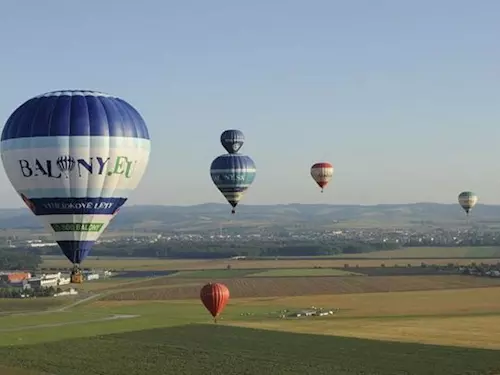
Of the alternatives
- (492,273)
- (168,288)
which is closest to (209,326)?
(168,288)

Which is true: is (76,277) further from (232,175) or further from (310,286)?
(310,286)

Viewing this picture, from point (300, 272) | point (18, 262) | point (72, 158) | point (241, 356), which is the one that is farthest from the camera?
point (18, 262)

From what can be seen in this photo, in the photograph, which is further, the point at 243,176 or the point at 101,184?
the point at 243,176

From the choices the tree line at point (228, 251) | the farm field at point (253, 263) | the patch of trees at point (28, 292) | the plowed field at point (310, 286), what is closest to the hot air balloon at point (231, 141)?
the plowed field at point (310, 286)

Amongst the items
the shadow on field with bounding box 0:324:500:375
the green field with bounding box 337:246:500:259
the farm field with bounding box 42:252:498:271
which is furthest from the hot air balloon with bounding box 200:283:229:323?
the green field with bounding box 337:246:500:259

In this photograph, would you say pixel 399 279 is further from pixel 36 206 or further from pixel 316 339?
pixel 36 206

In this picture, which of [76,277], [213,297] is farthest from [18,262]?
[76,277]

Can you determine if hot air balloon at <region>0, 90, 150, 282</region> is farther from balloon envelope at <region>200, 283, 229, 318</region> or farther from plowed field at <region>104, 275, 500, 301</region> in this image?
plowed field at <region>104, 275, 500, 301</region>
